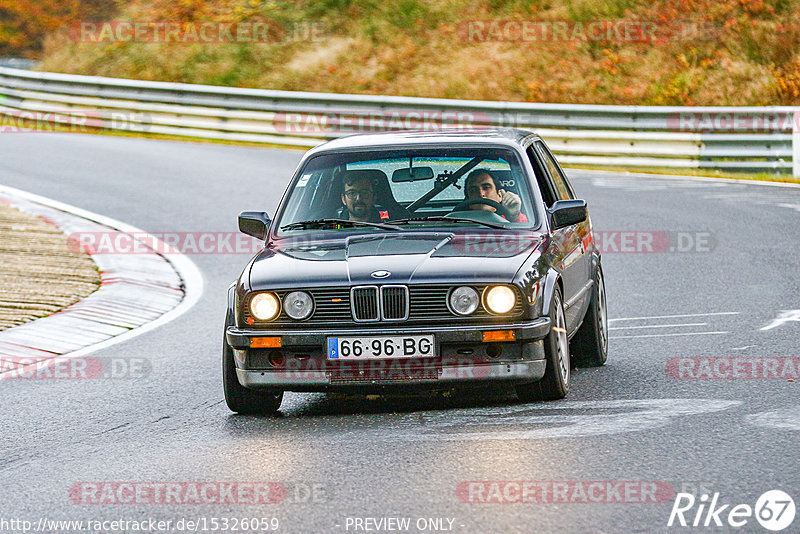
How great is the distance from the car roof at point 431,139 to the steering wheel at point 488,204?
1.42 ft

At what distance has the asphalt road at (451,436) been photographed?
527 centimetres

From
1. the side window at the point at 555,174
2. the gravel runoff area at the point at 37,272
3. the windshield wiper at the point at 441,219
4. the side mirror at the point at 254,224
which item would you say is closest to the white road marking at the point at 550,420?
the windshield wiper at the point at 441,219

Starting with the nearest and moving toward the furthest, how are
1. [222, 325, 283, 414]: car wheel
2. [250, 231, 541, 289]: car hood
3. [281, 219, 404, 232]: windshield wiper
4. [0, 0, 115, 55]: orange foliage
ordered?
1. [250, 231, 541, 289]: car hood
2. [222, 325, 283, 414]: car wheel
3. [281, 219, 404, 232]: windshield wiper
4. [0, 0, 115, 55]: orange foliage

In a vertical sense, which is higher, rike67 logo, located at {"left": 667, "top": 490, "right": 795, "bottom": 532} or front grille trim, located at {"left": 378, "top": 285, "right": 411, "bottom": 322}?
front grille trim, located at {"left": 378, "top": 285, "right": 411, "bottom": 322}

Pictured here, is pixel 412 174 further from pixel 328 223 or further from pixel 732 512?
pixel 732 512

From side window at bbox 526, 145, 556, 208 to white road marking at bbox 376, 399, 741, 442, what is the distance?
1.62m

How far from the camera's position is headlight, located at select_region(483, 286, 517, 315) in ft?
22.2

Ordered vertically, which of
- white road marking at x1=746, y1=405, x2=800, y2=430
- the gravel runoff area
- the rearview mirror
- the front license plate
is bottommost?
white road marking at x1=746, y1=405, x2=800, y2=430

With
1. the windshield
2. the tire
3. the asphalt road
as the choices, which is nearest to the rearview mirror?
the windshield

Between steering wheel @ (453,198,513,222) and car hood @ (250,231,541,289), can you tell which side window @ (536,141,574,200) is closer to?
steering wheel @ (453,198,513,222)

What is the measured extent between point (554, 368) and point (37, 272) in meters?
7.34

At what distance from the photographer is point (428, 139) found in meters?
8.31

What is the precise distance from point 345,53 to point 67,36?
10.2 metres

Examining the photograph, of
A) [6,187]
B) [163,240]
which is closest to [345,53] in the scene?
[6,187]
